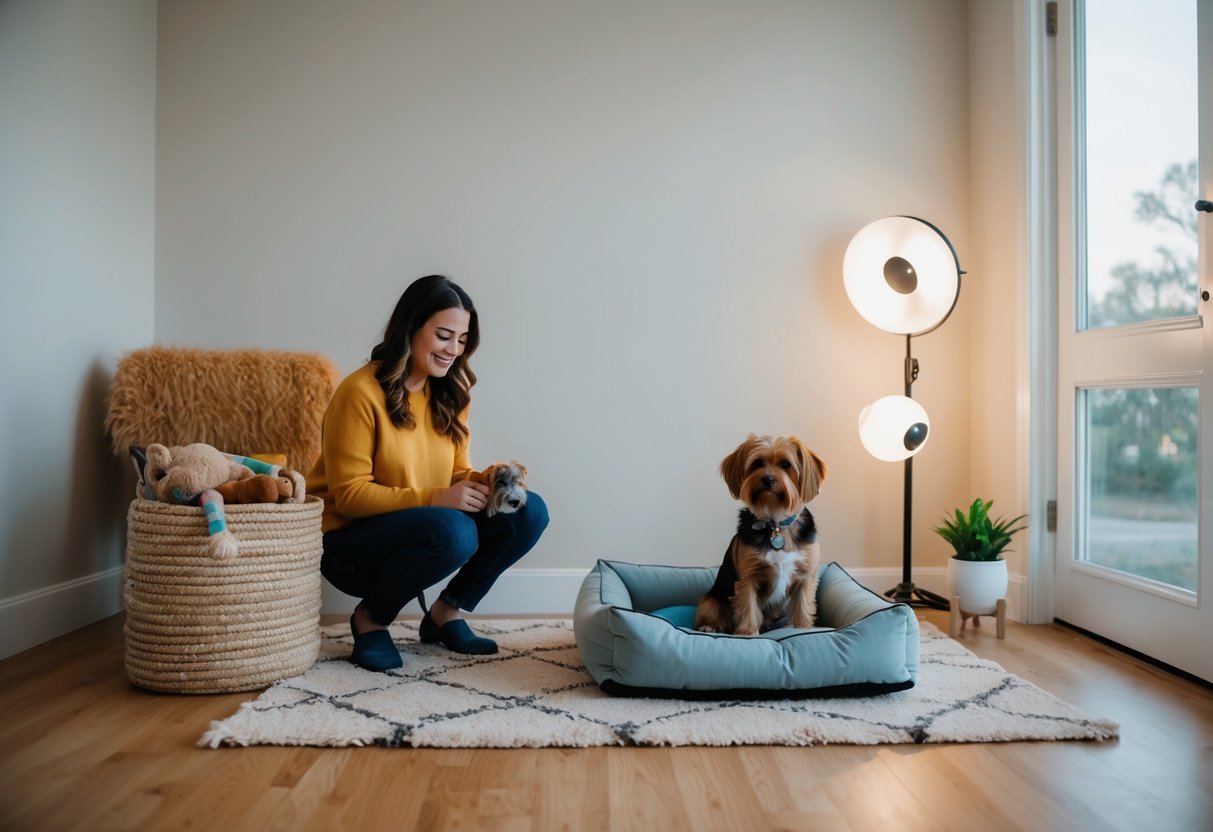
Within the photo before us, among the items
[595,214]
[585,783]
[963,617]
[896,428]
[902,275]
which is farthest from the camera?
[595,214]

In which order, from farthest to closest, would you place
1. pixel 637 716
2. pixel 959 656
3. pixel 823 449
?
pixel 823 449 → pixel 959 656 → pixel 637 716

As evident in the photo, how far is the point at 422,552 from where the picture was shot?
2.38 m

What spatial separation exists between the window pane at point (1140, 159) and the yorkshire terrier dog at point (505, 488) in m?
1.89

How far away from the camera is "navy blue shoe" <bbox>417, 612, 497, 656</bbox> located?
259 centimetres

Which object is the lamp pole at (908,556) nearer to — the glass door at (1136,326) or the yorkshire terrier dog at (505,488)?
the glass door at (1136,326)

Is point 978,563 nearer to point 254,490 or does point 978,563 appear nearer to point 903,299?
point 903,299

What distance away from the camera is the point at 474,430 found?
336 centimetres

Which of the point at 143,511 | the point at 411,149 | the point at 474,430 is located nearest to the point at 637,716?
the point at 143,511

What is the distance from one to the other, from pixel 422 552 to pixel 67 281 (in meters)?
1.51

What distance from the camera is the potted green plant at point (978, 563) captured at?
2.87m

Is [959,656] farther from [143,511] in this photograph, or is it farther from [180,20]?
[180,20]

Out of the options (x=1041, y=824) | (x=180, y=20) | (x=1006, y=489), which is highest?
(x=180, y=20)

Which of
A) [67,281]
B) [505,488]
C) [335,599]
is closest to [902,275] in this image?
[505,488]

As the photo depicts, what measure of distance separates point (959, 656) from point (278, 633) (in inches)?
72.0
